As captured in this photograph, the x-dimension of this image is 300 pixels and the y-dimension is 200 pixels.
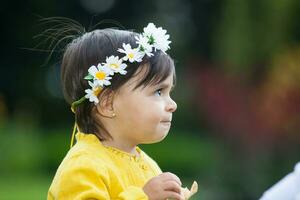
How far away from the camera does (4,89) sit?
54.1 ft

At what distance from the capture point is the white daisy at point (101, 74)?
293cm

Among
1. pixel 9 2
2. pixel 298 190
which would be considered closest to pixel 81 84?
pixel 298 190

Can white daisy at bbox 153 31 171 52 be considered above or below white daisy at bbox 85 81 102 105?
above

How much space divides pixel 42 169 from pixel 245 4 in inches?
167

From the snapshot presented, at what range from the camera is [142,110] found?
291 cm

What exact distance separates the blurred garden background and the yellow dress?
4.46m

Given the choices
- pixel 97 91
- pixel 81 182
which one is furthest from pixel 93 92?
pixel 81 182

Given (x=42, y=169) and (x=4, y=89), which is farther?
(x=4, y=89)

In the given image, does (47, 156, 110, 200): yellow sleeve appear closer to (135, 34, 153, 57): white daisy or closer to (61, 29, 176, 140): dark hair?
(61, 29, 176, 140): dark hair

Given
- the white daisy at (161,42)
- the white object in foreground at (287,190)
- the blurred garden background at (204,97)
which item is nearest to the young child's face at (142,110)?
the white daisy at (161,42)

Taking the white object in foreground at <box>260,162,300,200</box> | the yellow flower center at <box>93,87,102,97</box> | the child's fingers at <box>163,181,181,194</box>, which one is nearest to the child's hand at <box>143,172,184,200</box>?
the child's fingers at <box>163,181,181,194</box>

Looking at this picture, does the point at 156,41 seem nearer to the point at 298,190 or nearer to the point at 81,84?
the point at 81,84

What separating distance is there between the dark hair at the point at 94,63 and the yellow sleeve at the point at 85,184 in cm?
22

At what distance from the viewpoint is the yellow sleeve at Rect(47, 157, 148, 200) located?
8.97 ft
